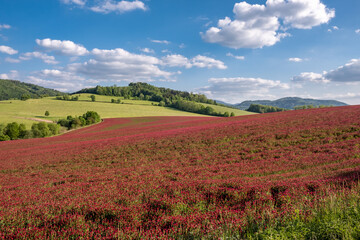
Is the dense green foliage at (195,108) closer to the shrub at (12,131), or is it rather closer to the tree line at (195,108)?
the tree line at (195,108)

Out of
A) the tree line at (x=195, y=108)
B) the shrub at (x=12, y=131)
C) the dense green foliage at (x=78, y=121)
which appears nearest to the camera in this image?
the shrub at (x=12, y=131)

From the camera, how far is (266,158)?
10727mm

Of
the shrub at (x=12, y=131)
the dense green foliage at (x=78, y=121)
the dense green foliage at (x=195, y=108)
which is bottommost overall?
the shrub at (x=12, y=131)

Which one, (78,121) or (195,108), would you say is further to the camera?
(195,108)

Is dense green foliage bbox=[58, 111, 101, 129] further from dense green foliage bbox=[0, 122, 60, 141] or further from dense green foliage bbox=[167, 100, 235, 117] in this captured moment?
dense green foliage bbox=[167, 100, 235, 117]

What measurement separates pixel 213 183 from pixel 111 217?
3.38 meters

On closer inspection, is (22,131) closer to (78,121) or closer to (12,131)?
(12,131)

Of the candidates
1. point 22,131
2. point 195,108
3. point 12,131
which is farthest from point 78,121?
point 195,108

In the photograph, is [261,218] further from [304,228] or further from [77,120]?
[77,120]

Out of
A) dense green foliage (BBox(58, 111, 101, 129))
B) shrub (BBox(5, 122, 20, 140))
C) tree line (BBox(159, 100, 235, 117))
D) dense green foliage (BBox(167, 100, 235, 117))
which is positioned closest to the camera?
shrub (BBox(5, 122, 20, 140))

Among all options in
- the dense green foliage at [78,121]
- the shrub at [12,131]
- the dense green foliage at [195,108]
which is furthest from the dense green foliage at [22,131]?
the dense green foliage at [195,108]

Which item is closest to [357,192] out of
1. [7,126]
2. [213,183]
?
[213,183]

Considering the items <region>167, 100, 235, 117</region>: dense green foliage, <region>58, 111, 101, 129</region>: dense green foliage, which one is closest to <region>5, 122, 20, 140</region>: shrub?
<region>58, 111, 101, 129</region>: dense green foliage

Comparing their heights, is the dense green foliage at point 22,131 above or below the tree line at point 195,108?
below
